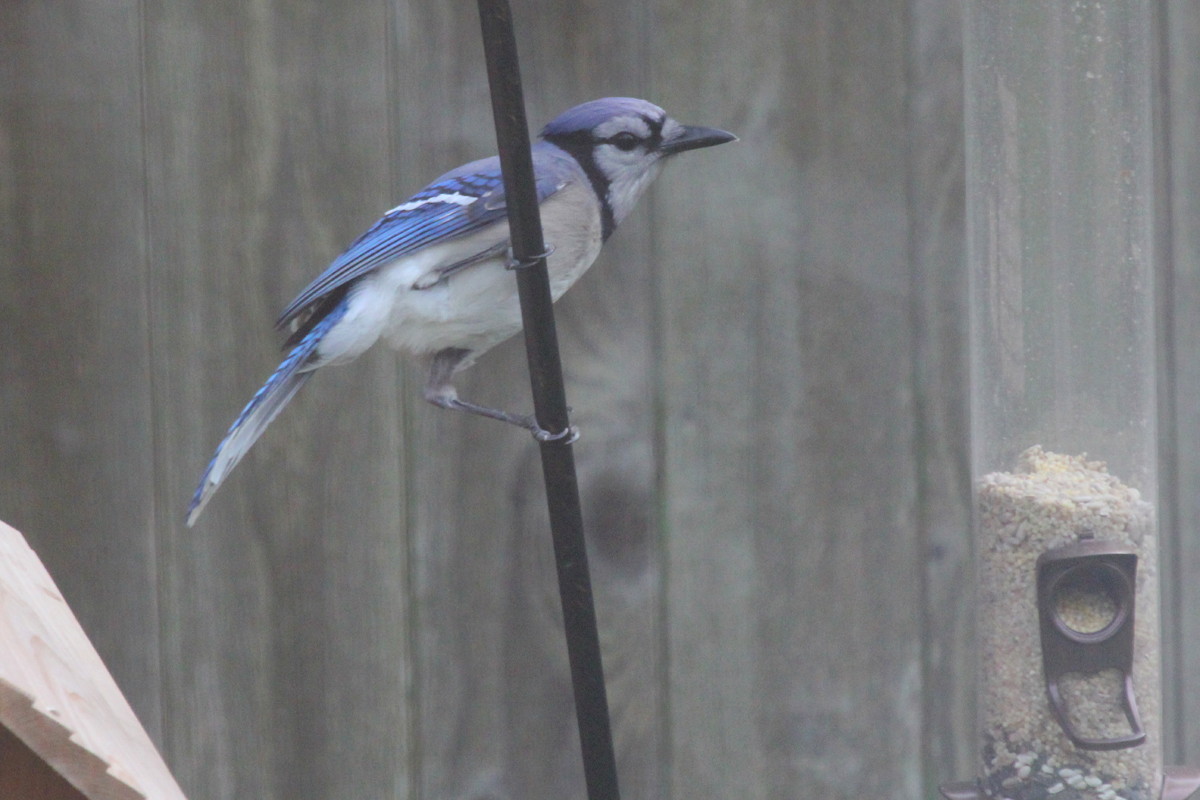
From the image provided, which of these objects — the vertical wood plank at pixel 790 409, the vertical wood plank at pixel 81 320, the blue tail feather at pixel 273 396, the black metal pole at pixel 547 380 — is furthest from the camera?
the vertical wood plank at pixel 790 409

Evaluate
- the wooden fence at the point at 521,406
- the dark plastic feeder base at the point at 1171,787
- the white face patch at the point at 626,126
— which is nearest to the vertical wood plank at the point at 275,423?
the wooden fence at the point at 521,406

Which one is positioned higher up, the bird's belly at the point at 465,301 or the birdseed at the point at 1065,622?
the bird's belly at the point at 465,301

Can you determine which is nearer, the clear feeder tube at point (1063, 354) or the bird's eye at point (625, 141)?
the bird's eye at point (625, 141)

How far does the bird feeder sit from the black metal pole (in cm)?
58

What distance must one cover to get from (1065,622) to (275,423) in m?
0.95

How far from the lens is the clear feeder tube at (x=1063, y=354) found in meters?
1.25

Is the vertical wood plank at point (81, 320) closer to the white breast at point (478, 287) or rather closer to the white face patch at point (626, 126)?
the white breast at point (478, 287)

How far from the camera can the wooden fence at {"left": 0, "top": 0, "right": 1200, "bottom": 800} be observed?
4.99ft

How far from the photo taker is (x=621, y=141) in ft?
3.79

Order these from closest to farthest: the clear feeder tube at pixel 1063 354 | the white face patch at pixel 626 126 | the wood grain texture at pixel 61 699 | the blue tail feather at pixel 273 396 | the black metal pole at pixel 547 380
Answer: the wood grain texture at pixel 61 699 < the black metal pole at pixel 547 380 < the blue tail feather at pixel 273 396 < the white face patch at pixel 626 126 < the clear feeder tube at pixel 1063 354

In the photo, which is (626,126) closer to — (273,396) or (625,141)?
(625,141)

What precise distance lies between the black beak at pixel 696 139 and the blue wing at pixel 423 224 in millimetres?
116

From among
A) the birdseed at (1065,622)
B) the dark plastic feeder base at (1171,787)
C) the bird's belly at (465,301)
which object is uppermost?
the bird's belly at (465,301)

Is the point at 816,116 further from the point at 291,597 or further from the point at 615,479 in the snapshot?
the point at 291,597
